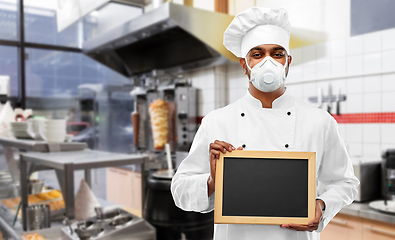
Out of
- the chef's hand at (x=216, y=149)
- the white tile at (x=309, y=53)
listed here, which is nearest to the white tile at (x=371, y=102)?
the white tile at (x=309, y=53)

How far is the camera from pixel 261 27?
0.87 m

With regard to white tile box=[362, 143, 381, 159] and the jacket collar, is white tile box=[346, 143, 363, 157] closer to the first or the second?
white tile box=[362, 143, 381, 159]

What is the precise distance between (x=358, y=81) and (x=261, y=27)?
2.06 meters

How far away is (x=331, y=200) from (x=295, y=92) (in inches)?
95.1

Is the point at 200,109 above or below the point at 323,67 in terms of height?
below

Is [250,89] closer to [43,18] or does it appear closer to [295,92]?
[295,92]

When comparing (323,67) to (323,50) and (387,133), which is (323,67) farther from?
(387,133)

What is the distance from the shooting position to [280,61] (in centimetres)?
85

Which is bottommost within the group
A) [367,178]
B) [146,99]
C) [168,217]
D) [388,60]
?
[168,217]

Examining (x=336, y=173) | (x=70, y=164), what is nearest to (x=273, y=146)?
(x=336, y=173)

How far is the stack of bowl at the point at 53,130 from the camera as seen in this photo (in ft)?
6.44

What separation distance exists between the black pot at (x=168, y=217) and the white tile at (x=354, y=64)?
1643 millimetres

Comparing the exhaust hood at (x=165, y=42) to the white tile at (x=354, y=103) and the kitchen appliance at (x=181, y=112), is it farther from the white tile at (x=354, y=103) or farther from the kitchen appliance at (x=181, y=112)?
the white tile at (x=354, y=103)

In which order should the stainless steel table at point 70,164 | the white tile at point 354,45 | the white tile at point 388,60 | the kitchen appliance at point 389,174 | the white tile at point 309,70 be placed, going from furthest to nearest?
the white tile at point 309,70
the white tile at point 354,45
the white tile at point 388,60
the kitchen appliance at point 389,174
the stainless steel table at point 70,164
